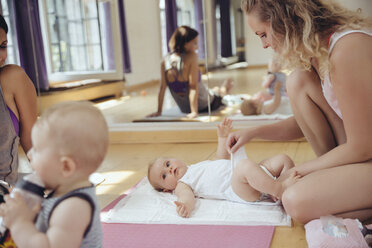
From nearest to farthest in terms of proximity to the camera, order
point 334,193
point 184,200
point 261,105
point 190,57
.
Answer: point 334,193 < point 184,200 < point 190,57 < point 261,105

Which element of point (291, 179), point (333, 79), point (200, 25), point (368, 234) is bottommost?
point (368, 234)

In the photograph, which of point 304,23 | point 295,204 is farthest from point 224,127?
point 304,23

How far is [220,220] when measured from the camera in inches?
63.8

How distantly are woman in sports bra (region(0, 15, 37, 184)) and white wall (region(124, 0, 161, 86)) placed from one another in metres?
1.68

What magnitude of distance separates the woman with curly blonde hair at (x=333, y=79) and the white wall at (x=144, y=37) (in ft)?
5.79

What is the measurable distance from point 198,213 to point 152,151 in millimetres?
1172

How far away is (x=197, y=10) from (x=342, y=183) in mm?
1920

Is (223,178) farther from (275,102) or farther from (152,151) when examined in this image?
(275,102)

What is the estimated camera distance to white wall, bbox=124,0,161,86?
10.2 ft

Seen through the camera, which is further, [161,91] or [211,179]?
Result: [161,91]

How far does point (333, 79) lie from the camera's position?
1363 millimetres

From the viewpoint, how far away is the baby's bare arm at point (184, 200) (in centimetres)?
167

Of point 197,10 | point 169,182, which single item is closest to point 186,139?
point 197,10

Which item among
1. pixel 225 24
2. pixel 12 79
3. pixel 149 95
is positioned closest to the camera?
pixel 12 79
